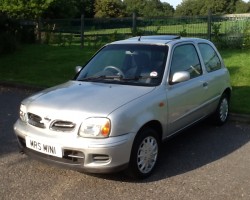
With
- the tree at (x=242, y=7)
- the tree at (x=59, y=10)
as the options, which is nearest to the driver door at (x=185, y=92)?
the tree at (x=59, y=10)

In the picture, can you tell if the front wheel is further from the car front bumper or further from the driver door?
the car front bumper

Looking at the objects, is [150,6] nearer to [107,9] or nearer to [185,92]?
[107,9]

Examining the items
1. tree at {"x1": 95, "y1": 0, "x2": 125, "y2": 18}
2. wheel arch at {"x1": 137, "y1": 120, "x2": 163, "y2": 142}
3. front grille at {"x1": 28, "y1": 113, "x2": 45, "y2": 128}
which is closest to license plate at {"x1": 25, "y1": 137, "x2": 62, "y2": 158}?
front grille at {"x1": 28, "y1": 113, "x2": 45, "y2": 128}

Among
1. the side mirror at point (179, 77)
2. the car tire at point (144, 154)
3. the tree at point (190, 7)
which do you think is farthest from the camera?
the tree at point (190, 7)

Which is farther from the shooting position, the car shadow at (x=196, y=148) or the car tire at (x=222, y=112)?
the car tire at (x=222, y=112)

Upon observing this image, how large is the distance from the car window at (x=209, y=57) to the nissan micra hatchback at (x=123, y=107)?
0.09 feet

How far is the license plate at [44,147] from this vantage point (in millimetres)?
4371

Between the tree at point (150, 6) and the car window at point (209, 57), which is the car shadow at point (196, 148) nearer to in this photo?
the car window at point (209, 57)

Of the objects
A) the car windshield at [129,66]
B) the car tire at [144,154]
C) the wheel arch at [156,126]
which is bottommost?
the car tire at [144,154]

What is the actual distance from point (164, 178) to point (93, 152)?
1.04m

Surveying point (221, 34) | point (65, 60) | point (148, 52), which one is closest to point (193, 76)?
point (148, 52)

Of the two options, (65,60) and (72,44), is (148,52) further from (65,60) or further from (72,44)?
(72,44)

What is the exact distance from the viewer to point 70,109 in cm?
441

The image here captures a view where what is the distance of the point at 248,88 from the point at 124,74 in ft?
15.8
